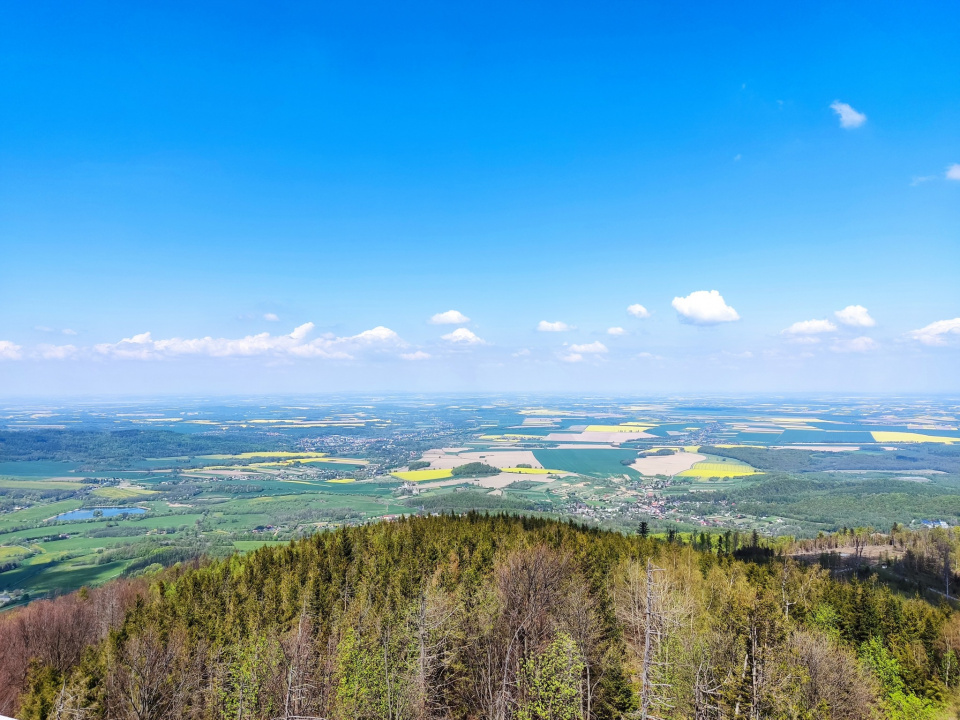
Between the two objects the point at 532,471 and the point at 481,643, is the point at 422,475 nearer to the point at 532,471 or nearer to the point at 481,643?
the point at 532,471

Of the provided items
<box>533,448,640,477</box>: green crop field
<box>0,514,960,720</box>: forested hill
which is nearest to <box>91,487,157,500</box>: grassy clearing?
<box>0,514,960,720</box>: forested hill

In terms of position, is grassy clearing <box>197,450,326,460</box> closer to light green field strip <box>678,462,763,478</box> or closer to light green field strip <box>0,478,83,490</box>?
light green field strip <box>0,478,83,490</box>

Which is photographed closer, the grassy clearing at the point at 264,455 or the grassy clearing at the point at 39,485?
the grassy clearing at the point at 39,485

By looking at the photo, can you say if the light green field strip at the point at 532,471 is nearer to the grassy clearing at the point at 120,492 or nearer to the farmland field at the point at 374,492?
the farmland field at the point at 374,492

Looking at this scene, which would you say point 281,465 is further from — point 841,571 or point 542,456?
point 841,571

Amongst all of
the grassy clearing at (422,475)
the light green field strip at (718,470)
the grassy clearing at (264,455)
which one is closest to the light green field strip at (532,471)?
the grassy clearing at (422,475)

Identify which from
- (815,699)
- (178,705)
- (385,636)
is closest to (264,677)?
(178,705)

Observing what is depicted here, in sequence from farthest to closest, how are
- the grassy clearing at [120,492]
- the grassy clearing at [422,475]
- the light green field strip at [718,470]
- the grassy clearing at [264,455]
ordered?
the grassy clearing at [264,455]
the light green field strip at [718,470]
the grassy clearing at [422,475]
the grassy clearing at [120,492]

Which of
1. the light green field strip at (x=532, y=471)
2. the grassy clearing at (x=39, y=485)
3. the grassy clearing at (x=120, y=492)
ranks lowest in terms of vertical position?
the light green field strip at (x=532, y=471)
